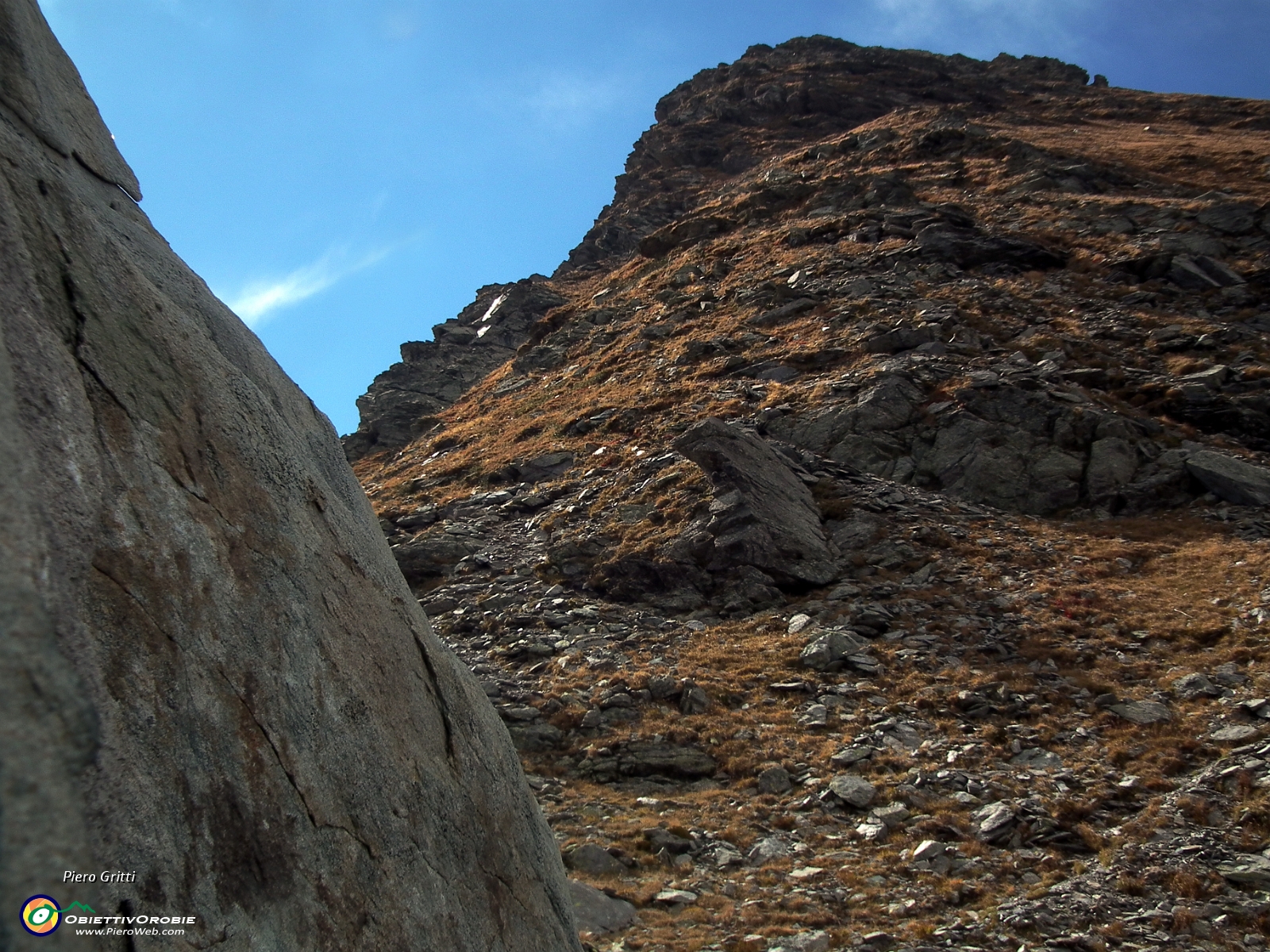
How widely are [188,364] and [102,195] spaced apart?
6.41ft

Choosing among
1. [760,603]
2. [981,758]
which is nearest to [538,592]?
[760,603]

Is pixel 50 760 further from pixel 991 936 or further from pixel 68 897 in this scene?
pixel 991 936

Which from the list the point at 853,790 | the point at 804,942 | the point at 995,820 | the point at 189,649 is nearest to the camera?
the point at 189,649

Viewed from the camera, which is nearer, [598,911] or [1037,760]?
[598,911]

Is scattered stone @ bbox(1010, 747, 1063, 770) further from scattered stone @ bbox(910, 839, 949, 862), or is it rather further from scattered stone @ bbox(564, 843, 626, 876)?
scattered stone @ bbox(564, 843, 626, 876)

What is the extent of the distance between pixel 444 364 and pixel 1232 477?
50.1m

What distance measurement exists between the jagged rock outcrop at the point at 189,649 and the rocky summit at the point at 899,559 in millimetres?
5318

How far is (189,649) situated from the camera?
14.2ft

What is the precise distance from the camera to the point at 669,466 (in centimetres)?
2680

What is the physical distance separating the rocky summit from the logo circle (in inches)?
340

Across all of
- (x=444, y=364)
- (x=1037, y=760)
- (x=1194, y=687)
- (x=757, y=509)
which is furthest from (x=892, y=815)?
(x=444, y=364)

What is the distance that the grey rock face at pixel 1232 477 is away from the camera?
21078 millimetres

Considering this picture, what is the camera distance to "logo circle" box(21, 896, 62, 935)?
203cm

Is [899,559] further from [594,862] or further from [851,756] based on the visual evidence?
A: [594,862]
